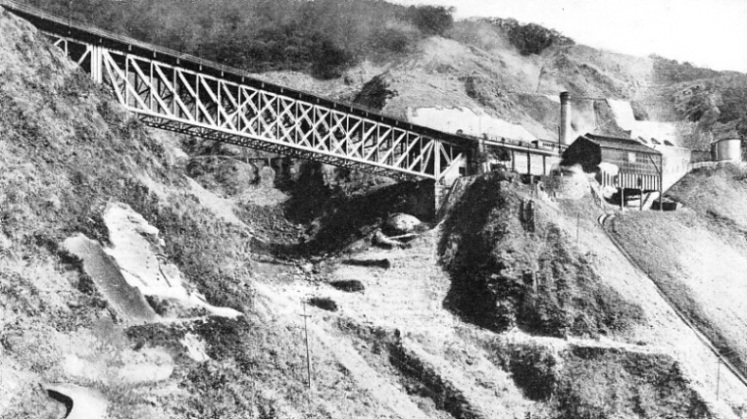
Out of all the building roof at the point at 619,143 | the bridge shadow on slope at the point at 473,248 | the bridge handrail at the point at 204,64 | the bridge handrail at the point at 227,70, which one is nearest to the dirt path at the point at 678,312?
the bridge shadow on slope at the point at 473,248

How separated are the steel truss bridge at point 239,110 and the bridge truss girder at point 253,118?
5 cm

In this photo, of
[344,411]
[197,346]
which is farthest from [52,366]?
[344,411]

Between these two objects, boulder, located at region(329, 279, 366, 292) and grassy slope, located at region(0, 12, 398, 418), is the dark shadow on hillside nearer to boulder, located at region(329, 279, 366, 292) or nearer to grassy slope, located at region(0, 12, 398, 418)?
boulder, located at region(329, 279, 366, 292)

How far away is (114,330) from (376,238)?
28647 millimetres

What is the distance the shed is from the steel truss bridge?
2.98 meters

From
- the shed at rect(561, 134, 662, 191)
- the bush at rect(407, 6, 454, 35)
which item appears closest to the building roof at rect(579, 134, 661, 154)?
the shed at rect(561, 134, 662, 191)

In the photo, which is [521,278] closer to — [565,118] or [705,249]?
[705,249]

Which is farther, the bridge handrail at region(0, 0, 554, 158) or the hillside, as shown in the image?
the bridge handrail at region(0, 0, 554, 158)

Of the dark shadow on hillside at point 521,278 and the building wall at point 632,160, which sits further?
the building wall at point 632,160

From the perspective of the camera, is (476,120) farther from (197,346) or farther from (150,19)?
(197,346)

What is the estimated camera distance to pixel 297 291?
49.9 meters

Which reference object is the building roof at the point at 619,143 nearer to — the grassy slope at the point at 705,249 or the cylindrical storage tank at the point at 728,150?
the grassy slope at the point at 705,249

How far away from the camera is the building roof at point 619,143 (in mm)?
67625

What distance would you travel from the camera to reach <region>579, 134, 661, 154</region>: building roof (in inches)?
2662
